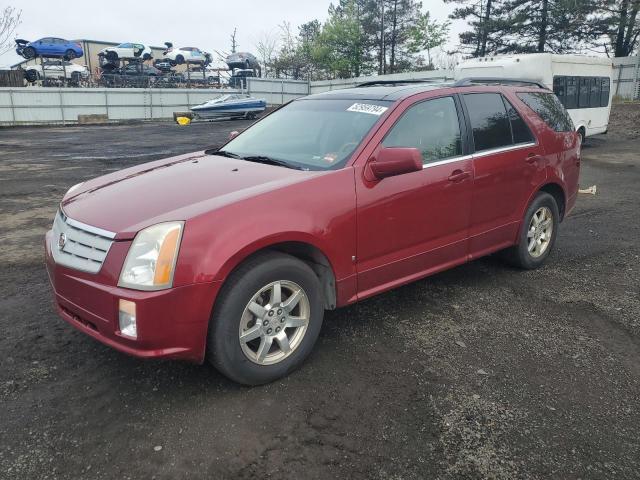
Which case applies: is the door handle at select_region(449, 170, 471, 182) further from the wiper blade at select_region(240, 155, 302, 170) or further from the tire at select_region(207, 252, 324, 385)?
the tire at select_region(207, 252, 324, 385)

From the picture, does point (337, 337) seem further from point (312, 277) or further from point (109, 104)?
point (109, 104)

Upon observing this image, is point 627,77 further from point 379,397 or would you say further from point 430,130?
point 379,397

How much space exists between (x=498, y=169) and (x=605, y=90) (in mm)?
14773

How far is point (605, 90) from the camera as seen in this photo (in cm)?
1655

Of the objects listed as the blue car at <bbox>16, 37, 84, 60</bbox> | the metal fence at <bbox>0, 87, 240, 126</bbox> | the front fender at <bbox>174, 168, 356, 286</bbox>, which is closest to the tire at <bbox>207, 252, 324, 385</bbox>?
the front fender at <bbox>174, 168, 356, 286</bbox>

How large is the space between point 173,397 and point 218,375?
323 millimetres

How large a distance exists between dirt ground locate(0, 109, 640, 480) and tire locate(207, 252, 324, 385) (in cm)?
14

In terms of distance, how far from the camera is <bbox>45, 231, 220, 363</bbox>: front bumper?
2678 millimetres

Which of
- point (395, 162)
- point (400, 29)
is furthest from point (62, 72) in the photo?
point (395, 162)

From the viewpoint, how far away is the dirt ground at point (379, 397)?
250 centimetres

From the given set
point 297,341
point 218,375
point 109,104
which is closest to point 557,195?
point 297,341

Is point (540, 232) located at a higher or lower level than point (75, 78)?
lower

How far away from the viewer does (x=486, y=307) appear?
4336 mm

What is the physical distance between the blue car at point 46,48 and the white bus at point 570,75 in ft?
97.2
